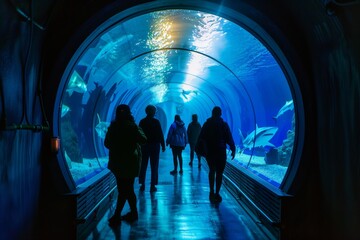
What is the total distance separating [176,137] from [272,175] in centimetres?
349

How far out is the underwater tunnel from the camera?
4797 millimetres

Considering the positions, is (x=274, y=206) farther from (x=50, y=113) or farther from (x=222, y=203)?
(x=50, y=113)

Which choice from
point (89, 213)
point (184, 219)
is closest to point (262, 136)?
point (184, 219)

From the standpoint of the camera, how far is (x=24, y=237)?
3.73 m

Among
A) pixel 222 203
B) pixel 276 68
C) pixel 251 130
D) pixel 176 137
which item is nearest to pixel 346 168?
pixel 222 203

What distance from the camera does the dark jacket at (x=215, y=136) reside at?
7.19 metres

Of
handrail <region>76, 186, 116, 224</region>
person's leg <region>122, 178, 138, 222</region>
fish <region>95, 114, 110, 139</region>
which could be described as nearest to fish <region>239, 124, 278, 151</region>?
fish <region>95, 114, 110, 139</region>

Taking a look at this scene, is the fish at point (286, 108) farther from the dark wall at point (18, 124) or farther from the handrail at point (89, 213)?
the dark wall at point (18, 124)

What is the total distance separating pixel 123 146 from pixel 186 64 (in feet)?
25.5

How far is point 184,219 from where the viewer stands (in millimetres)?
6145

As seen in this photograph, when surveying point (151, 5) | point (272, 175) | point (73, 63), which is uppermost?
point (151, 5)

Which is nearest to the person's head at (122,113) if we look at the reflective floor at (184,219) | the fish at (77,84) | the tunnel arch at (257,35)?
the tunnel arch at (257,35)

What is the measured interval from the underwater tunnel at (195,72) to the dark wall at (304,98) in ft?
0.47

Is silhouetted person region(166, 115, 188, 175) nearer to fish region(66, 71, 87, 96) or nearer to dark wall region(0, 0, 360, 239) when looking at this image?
fish region(66, 71, 87, 96)
